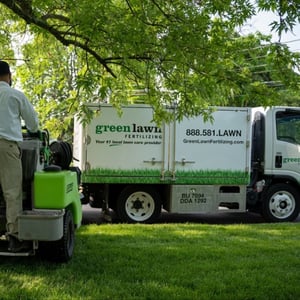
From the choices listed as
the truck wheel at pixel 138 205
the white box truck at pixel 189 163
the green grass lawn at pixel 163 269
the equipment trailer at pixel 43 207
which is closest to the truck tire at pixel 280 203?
the white box truck at pixel 189 163

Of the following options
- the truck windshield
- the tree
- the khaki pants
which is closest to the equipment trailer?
the khaki pants

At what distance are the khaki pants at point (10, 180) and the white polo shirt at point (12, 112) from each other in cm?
9

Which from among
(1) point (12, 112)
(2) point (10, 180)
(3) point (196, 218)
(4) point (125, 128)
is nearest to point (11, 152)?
(2) point (10, 180)

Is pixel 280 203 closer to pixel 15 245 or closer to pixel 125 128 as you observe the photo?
pixel 125 128

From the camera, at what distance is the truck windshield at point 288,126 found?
37.8 ft

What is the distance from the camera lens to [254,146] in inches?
465

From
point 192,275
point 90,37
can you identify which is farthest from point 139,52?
point 192,275

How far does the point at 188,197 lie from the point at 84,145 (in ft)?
7.86

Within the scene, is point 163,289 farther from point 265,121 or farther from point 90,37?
point 265,121

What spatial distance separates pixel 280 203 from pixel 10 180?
759 centimetres

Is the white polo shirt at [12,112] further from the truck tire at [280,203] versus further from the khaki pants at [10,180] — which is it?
the truck tire at [280,203]

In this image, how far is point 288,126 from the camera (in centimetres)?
1162

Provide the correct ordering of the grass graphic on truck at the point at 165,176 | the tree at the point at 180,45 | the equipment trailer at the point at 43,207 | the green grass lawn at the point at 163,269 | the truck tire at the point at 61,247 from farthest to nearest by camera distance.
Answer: the grass graphic on truck at the point at 165,176, the tree at the point at 180,45, the truck tire at the point at 61,247, the equipment trailer at the point at 43,207, the green grass lawn at the point at 163,269

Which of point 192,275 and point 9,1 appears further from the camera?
point 9,1
